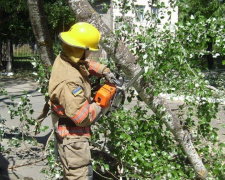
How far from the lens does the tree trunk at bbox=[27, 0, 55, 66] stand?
4.61 m

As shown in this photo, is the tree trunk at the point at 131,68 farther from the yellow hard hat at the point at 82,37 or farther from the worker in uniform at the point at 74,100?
the yellow hard hat at the point at 82,37

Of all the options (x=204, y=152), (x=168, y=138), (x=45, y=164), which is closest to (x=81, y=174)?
(x=168, y=138)

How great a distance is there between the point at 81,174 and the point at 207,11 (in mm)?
15877

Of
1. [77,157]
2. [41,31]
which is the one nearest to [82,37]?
[77,157]

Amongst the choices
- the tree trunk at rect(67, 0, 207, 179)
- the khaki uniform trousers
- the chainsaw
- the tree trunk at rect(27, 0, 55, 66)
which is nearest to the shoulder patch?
the chainsaw

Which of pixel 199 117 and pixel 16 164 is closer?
pixel 199 117

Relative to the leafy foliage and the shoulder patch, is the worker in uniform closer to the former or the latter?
the shoulder patch

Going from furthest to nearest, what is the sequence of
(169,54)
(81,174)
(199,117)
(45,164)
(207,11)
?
(207,11) → (45,164) → (199,117) → (169,54) → (81,174)

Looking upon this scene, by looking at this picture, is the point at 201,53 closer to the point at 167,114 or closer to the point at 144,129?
the point at 167,114

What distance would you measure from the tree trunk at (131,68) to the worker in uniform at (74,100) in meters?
0.43

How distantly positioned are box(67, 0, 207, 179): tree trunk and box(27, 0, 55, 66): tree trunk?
1.03 m

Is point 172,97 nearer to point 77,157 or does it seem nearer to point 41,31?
point 77,157

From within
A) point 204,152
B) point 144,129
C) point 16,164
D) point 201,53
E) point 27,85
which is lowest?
point 27,85

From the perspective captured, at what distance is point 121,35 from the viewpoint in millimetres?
4004
